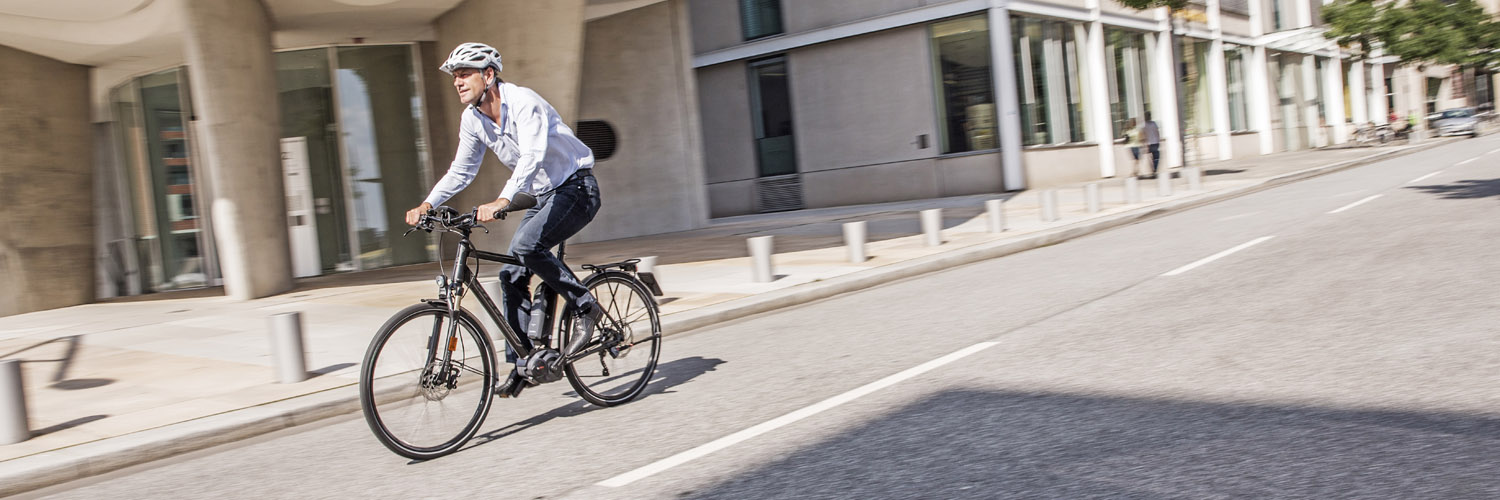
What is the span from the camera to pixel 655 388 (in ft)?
20.9

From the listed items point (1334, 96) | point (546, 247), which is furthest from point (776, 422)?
point (1334, 96)

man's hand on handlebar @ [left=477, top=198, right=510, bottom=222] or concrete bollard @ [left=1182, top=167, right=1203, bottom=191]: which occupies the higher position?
man's hand on handlebar @ [left=477, top=198, right=510, bottom=222]

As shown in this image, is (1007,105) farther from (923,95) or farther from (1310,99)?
(1310,99)

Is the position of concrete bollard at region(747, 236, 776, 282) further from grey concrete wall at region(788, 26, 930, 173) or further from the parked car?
the parked car

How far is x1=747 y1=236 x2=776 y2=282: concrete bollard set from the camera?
11148mm

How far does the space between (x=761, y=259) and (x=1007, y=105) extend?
57.5 feet

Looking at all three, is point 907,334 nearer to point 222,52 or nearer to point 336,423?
point 336,423

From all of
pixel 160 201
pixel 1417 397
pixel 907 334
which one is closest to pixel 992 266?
pixel 907 334

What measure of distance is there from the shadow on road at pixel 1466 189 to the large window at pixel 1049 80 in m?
11.6

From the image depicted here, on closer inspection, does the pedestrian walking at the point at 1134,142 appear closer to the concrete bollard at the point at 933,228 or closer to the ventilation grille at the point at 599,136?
the ventilation grille at the point at 599,136

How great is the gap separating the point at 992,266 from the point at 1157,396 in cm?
718

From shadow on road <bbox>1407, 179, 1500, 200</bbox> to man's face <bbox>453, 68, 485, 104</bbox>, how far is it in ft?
45.1

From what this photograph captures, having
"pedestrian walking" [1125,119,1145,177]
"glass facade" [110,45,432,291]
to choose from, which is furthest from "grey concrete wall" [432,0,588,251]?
"pedestrian walking" [1125,119,1145,177]

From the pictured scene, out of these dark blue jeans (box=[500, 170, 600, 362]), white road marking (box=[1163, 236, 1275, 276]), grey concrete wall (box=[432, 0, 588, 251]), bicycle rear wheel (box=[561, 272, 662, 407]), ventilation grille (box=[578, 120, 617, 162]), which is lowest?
white road marking (box=[1163, 236, 1275, 276])
